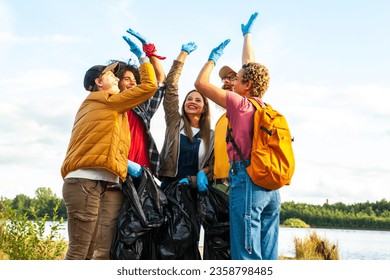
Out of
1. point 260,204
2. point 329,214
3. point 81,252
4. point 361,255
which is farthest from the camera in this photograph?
point 329,214

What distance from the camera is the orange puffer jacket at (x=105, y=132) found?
345 cm

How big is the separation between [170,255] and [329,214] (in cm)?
1792

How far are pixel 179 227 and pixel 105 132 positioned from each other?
3.27ft

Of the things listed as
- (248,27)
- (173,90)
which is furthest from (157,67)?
(248,27)

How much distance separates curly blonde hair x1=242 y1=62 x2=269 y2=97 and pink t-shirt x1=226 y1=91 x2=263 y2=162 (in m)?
0.18

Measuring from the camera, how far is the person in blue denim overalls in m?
3.22

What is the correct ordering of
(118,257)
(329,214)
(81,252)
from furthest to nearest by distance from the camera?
(329,214), (118,257), (81,252)

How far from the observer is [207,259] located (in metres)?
4.02

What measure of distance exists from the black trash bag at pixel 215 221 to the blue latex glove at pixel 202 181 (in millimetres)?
53

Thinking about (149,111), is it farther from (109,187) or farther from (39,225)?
(39,225)

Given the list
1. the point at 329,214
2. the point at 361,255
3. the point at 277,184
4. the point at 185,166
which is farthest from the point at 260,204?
the point at 329,214

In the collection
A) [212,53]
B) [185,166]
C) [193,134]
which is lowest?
[185,166]

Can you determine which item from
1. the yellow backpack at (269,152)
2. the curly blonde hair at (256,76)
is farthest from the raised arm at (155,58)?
the yellow backpack at (269,152)

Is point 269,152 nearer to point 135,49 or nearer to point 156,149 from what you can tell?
point 156,149
